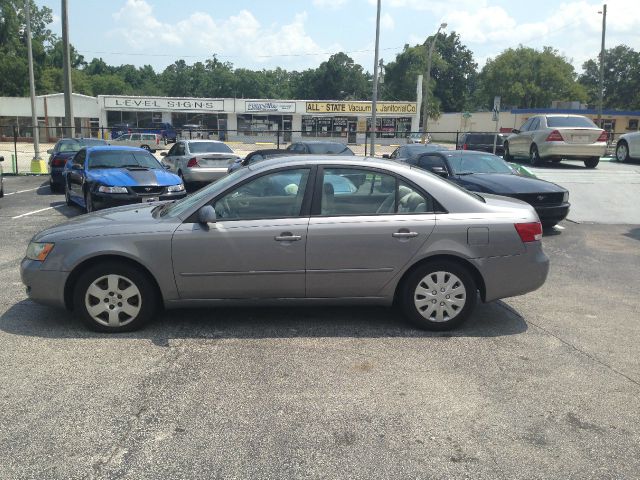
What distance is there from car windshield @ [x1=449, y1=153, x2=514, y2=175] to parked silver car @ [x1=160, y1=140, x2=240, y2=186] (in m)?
6.87

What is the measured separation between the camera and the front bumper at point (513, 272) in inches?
211

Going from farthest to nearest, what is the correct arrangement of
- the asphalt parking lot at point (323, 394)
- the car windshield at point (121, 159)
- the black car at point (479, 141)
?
the black car at point (479, 141)
the car windshield at point (121, 159)
the asphalt parking lot at point (323, 394)

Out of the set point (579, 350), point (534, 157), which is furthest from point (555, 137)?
point (579, 350)

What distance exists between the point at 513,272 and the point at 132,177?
761cm

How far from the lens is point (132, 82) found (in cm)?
14262

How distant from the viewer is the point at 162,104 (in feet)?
194

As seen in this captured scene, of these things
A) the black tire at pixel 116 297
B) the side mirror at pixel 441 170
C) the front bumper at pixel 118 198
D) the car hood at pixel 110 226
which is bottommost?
the black tire at pixel 116 297

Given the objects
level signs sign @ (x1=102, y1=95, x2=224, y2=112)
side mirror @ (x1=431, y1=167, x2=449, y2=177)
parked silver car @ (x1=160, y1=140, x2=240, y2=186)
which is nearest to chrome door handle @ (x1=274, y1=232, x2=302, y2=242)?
side mirror @ (x1=431, y1=167, x2=449, y2=177)

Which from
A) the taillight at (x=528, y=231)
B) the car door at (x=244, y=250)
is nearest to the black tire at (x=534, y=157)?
the taillight at (x=528, y=231)

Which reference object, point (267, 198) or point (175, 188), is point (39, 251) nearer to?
point (267, 198)

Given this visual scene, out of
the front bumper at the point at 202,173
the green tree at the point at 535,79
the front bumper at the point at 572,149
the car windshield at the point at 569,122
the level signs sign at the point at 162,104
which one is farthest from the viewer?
the green tree at the point at 535,79

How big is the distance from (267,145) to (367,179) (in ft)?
167

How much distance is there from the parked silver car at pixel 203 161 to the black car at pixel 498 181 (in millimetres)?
6534

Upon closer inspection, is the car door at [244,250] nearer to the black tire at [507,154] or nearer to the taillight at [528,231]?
the taillight at [528,231]
